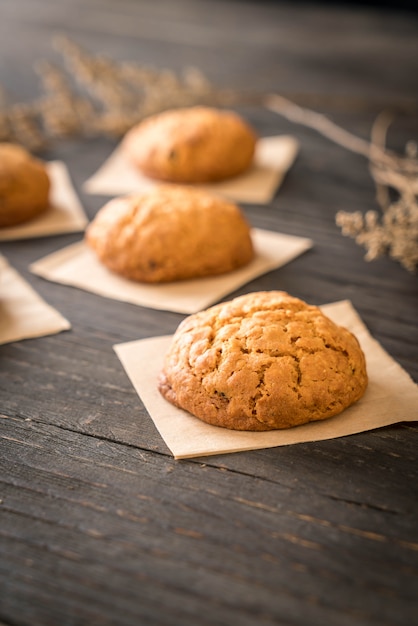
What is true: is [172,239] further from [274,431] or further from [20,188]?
[274,431]

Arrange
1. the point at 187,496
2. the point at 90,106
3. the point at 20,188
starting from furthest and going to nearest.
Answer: the point at 90,106 < the point at 20,188 < the point at 187,496

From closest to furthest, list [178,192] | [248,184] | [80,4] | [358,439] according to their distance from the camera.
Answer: [358,439] < [178,192] < [248,184] < [80,4]

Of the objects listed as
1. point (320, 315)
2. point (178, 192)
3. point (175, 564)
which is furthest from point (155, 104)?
point (175, 564)

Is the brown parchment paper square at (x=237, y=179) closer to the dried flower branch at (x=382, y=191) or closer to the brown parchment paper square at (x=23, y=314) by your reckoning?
the dried flower branch at (x=382, y=191)

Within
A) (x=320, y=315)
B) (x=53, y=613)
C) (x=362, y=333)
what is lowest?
(x=53, y=613)

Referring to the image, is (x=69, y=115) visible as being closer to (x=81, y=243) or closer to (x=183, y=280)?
(x=81, y=243)

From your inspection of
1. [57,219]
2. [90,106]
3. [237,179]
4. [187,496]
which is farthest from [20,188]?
[187,496]

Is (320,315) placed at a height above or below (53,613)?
above

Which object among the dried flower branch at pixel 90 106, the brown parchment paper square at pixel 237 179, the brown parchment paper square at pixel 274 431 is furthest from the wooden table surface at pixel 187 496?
the dried flower branch at pixel 90 106
